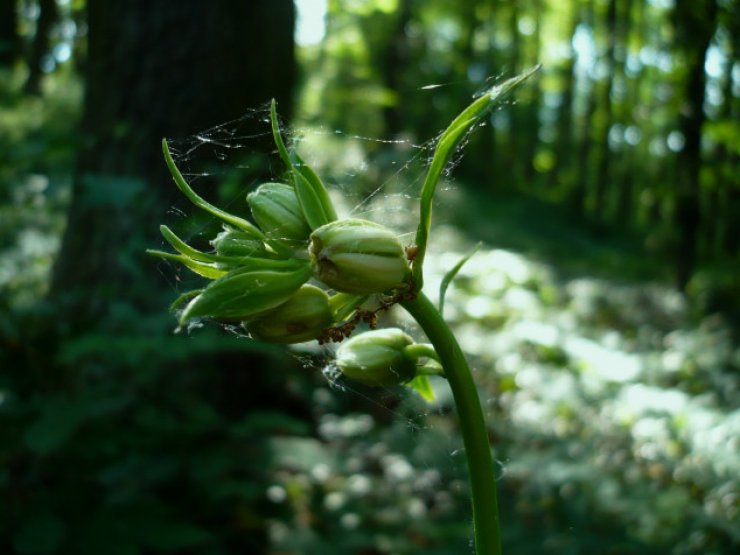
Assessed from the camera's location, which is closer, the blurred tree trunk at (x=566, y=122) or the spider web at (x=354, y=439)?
the spider web at (x=354, y=439)

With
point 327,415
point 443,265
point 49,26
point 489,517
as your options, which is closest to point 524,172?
point 49,26

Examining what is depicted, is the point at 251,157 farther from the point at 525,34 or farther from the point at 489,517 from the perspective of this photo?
the point at 525,34

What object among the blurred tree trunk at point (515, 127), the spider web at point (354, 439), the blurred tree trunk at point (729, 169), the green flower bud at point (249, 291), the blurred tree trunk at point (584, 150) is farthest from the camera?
the blurred tree trunk at point (515, 127)

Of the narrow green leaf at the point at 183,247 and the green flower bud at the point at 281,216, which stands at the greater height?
the green flower bud at the point at 281,216

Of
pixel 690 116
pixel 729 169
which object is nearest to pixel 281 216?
pixel 690 116

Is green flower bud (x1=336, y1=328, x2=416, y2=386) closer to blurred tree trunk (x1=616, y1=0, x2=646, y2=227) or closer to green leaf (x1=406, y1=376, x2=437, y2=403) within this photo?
green leaf (x1=406, y1=376, x2=437, y2=403)

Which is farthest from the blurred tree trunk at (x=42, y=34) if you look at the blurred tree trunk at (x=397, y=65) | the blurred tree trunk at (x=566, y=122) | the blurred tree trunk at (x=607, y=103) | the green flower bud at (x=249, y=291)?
the blurred tree trunk at (x=566, y=122)

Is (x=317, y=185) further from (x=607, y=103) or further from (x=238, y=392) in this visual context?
(x=607, y=103)

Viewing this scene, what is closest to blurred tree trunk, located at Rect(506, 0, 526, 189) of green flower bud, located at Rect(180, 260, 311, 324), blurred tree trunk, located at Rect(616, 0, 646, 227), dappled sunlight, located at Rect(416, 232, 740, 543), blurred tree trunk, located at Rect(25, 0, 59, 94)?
blurred tree trunk, located at Rect(616, 0, 646, 227)

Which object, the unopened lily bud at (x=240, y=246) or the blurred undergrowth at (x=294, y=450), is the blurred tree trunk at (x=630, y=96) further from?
the unopened lily bud at (x=240, y=246)
